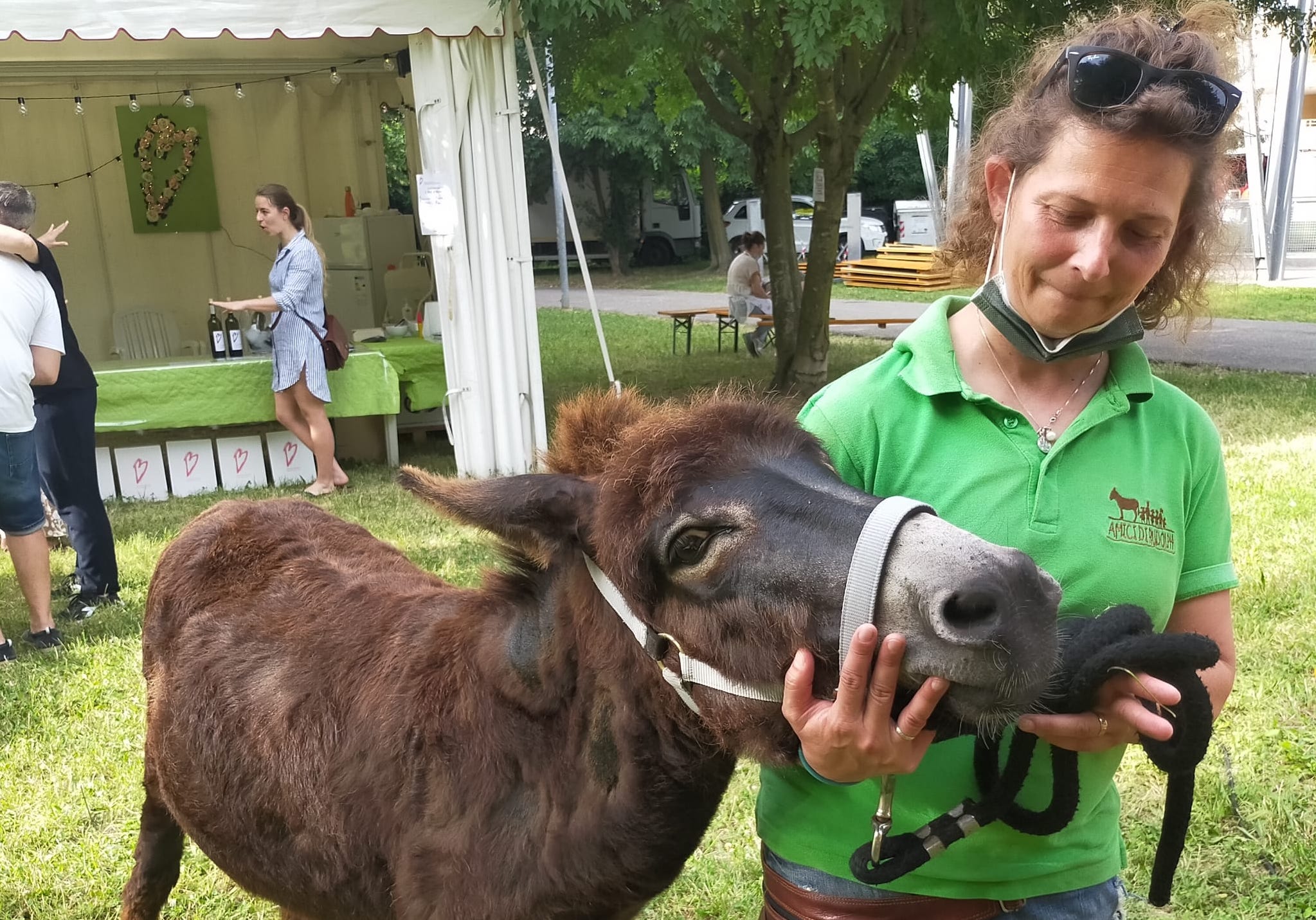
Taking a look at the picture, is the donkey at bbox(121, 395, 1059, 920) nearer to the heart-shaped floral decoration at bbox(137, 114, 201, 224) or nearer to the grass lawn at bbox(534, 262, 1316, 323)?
the grass lawn at bbox(534, 262, 1316, 323)

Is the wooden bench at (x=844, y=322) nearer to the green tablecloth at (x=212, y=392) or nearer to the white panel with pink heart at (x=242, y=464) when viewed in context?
the green tablecloth at (x=212, y=392)

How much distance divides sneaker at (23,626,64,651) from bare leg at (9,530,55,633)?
0.03 m

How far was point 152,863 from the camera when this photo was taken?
320 centimetres

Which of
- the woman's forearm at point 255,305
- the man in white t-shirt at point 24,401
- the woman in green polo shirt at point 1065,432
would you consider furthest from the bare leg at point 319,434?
the woman in green polo shirt at point 1065,432

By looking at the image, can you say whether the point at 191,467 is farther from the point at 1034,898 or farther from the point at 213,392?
the point at 1034,898

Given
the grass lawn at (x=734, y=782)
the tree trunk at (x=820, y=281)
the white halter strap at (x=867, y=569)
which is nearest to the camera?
the white halter strap at (x=867, y=569)

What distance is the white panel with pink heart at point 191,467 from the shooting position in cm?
924

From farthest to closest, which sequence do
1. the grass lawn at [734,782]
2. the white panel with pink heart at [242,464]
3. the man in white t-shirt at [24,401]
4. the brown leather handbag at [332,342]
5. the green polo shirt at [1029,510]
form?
the white panel with pink heart at [242,464] → the brown leather handbag at [332,342] → the man in white t-shirt at [24,401] → the grass lawn at [734,782] → the green polo shirt at [1029,510]

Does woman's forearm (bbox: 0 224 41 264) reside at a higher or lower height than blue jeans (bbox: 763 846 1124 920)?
higher

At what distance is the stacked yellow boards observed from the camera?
24.2 metres

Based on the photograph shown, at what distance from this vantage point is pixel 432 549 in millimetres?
6848

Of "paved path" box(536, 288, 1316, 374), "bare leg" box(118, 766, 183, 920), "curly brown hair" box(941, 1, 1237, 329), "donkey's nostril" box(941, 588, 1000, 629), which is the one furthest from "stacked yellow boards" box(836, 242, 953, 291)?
"donkey's nostril" box(941, 588, 1000, 629)

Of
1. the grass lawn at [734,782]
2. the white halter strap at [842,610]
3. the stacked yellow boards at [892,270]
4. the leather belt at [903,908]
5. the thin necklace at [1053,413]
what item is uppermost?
the thin necklace at [1053,413]

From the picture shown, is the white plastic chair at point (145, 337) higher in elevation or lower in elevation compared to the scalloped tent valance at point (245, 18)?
lower
